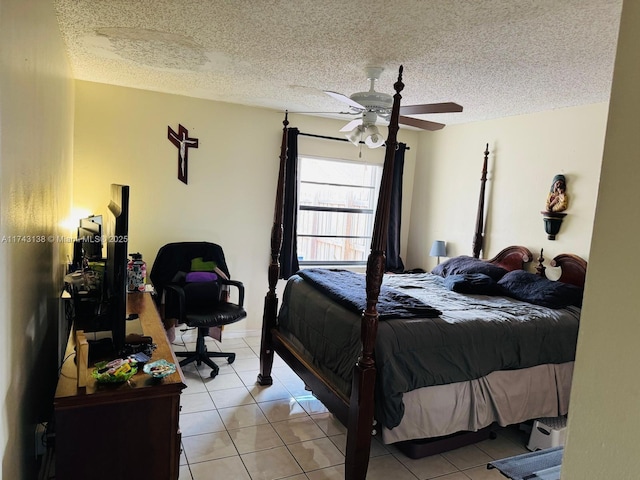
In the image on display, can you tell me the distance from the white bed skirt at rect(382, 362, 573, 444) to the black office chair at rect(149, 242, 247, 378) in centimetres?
178

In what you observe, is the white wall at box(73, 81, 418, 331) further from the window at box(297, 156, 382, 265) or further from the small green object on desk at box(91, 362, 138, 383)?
the small green object on desk at box(91, 362, 138, 383)

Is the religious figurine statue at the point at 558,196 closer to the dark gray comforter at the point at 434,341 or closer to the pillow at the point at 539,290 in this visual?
the pillow at the point at 539,290

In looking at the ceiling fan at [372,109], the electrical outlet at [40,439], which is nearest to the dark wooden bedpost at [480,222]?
the ceiling fan at [372,109]

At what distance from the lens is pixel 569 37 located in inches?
87.0

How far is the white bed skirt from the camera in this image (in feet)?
7.87

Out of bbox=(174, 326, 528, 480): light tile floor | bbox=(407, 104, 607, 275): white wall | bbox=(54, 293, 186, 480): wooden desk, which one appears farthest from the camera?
bbox=(407, 104, 607, 275): white wall

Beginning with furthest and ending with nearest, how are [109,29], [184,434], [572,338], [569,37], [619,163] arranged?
[572,338] → [184,434] → [109,29] → [569,37] → [619,163]

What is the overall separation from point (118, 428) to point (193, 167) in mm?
3004

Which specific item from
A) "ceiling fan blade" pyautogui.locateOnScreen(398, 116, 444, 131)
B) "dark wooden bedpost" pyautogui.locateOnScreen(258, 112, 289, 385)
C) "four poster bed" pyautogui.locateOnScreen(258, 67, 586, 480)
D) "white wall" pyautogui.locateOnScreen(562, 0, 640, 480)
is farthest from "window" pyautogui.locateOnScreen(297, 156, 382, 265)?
"white wall" pyautogui.locateOnScreen(562, 0, 640, 480)

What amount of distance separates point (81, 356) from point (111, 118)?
2.87 metres

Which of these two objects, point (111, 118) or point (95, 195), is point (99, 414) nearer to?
point (95, 195)

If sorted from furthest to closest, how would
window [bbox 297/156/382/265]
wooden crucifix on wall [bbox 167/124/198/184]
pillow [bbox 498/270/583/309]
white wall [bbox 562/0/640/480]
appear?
window [bbox 297/156/382/265] → wooden crucifix on wall [bbox 167/124/198/184] → pillow [bbox 498/270/583/309] → white wall [bbox 562/0/640/480]

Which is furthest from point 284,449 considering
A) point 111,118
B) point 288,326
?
point 111,118

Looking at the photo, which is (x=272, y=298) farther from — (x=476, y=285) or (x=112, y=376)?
(x=112, y=376)
